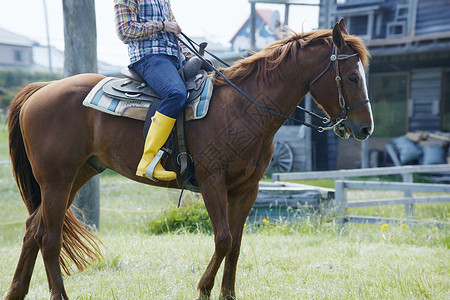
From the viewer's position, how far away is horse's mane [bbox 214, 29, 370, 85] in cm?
322

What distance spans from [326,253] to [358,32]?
1241 cm

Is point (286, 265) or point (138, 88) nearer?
point (138, 88)

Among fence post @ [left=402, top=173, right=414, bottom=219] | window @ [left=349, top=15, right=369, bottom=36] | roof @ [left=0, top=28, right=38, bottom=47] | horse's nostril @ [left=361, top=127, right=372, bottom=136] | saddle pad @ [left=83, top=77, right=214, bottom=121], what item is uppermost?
roof @ [left=0, top=28, right=38, bottom=47]

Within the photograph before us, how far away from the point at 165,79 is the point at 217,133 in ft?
1.93

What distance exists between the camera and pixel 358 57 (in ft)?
10.5

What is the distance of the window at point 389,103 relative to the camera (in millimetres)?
16203

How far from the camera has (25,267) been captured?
12.3ft

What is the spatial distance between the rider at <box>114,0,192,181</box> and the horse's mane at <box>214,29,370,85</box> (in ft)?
1.34

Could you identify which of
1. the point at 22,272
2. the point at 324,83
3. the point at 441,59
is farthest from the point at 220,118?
the point at 441,59

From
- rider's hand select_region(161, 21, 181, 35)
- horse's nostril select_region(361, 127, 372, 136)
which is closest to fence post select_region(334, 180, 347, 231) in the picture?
horse's nostril select_region(361, 127, 372, 136)

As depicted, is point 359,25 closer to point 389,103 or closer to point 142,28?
point 389,103

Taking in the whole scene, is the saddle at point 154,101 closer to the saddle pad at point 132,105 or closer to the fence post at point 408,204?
the saddle pad at point 132,105

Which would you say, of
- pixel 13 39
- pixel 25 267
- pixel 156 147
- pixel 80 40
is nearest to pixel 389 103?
pixel 80 40

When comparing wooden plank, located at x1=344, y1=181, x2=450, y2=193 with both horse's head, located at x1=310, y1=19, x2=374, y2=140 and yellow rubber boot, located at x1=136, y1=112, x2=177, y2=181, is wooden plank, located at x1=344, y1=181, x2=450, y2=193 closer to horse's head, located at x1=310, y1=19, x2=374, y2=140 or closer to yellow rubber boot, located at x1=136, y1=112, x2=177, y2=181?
horse's head, located at x1=310, y1=19, x2=374, y2=140
